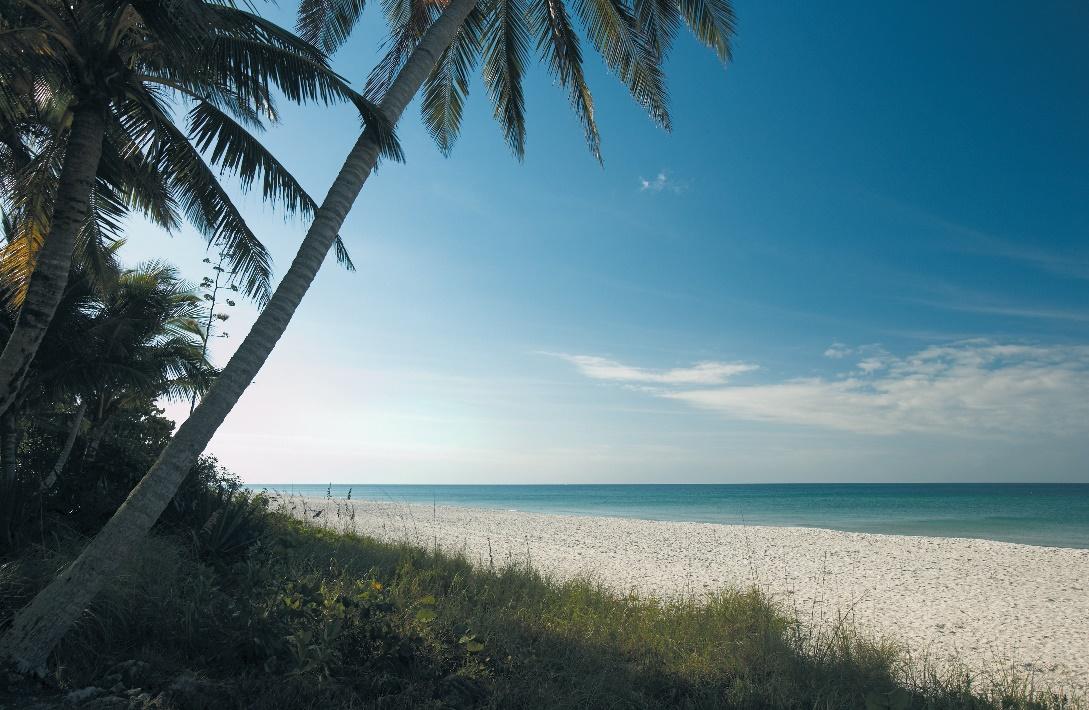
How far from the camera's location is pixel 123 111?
23.5 feet

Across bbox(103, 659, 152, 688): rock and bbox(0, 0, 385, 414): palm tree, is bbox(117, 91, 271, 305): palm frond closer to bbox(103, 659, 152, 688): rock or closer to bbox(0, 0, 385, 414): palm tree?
bbox(0, 0, 385, 414): palm tree

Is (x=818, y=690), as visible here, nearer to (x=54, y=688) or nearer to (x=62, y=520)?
(x=54, y=688)

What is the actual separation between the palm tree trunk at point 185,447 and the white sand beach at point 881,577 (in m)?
3.95

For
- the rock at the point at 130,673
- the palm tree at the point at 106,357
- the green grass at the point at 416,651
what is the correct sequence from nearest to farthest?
the rock at the point at 130,673
the green grass at the point at 416,651
the palm tree at the point at 106,357

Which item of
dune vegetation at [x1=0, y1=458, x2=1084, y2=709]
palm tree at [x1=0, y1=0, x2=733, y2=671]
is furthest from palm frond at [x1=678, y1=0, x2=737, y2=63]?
dune vegetation at [x1=0, y1=458, x2=1084, y2=709]

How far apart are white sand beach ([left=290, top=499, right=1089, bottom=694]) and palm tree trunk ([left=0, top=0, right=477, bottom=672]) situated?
3.95 meters

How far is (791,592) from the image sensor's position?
10242 millimetres

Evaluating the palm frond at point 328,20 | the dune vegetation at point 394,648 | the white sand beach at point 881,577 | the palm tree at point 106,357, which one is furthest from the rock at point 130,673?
the palm frond at point 328,20

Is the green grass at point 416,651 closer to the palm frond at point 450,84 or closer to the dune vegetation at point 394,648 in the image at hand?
the dune vegetation at point 394,648

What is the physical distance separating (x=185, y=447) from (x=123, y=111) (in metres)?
5.00

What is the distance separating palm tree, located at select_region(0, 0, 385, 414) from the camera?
17.8ft

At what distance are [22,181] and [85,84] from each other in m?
2.72

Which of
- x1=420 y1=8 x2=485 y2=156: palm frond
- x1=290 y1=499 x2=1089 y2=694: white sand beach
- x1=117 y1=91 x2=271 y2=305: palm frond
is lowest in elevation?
x1=290 y1=499 x2=1089 y2=694: white sand beach

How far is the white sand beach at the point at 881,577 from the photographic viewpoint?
26.0 ft
